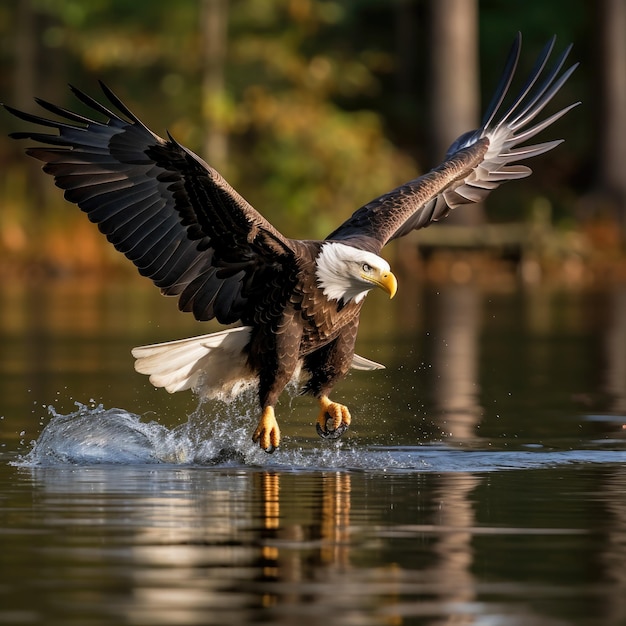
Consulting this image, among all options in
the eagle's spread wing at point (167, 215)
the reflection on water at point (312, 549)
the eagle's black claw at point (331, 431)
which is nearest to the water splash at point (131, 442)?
the eagle's black claw at point (331, 431)

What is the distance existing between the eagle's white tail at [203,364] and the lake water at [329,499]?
0.76 ft

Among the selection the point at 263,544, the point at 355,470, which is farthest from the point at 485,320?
the point at 263,544

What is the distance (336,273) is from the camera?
877cm

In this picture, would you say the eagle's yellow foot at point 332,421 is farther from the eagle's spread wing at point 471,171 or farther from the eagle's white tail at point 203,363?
the eagle's spread wing at point 471,171

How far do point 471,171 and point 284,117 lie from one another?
1840cm

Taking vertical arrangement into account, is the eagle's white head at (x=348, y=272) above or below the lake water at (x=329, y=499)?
above

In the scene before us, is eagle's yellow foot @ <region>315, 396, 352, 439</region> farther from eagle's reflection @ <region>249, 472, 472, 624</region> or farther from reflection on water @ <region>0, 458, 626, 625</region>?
eagle's reflection @ <region>249, 472, 472, 624</region>

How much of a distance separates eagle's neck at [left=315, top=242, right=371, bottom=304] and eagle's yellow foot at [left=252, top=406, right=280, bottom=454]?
2.21 ft

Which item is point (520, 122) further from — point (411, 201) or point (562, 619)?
point (562, 619)

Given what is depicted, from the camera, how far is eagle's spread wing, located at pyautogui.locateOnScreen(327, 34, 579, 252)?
9836mm

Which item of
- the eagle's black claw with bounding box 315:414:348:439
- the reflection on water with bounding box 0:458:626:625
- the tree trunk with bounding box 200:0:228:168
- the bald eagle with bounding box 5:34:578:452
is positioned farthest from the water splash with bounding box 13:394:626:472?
the tree trunk with bounding box 200:0:228:168

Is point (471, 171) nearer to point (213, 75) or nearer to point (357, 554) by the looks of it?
point (357, 554)

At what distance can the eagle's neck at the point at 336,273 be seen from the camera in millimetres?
8758

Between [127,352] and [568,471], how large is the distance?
24.3 ft
